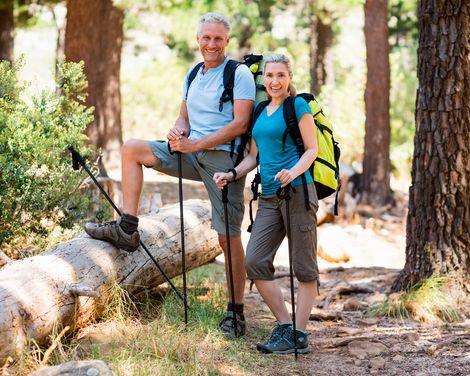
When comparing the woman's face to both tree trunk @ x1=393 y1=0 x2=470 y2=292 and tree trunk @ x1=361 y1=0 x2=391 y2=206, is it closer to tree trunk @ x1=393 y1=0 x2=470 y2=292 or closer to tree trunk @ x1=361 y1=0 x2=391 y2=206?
tree trunk @ x1=393 y1=0 x2=470 y2=292

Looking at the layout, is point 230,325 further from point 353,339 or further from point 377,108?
point 377,108

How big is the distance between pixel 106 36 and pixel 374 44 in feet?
14.3

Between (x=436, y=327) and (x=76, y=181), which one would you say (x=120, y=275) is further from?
(x=436, y=327)

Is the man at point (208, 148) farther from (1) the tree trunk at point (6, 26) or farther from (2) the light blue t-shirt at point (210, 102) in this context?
(1) the tree trunk at point (6, 26)

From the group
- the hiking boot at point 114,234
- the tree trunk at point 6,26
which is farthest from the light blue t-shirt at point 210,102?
the tree trunk at point 6,26

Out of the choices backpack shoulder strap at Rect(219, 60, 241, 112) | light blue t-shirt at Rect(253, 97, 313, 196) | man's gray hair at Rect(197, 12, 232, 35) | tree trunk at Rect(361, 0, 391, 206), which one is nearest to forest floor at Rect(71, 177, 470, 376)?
light blue t-shirt at Rect(253, 97, 313, 196)

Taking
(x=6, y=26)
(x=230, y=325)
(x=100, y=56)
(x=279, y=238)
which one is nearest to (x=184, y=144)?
(x=279, y=238)

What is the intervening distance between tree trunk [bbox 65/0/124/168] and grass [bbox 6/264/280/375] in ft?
22.8

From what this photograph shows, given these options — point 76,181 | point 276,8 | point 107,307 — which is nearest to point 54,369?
point 107,307

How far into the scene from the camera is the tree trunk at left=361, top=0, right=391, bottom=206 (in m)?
13.6

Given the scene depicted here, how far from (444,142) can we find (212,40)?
2.36 metres

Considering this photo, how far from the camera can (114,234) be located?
6.00 m

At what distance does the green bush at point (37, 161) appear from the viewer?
21.8ft

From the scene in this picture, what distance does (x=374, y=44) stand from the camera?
44.8 ft
